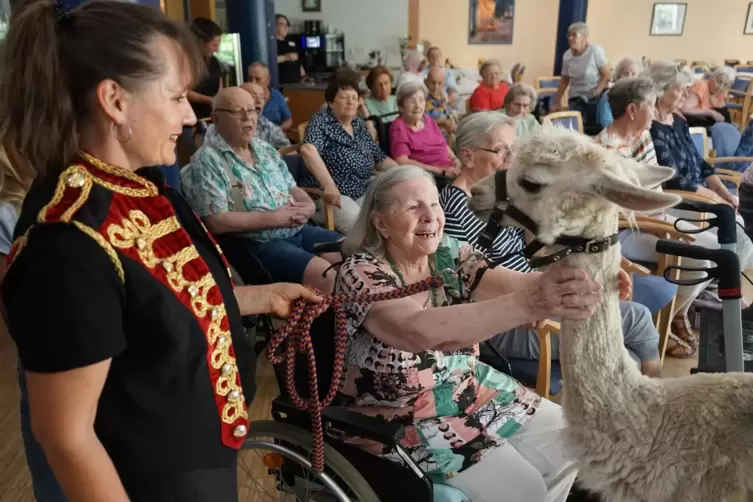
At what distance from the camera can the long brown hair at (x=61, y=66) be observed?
72 centimetres

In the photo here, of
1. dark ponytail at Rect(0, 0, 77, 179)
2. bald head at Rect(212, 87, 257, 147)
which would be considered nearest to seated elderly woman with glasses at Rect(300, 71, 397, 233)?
bald head at Rect(212, 87, 257, 147)

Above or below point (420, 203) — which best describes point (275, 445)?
below

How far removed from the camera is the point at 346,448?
1.34m

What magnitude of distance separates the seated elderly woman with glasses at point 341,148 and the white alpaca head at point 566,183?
7.65ft

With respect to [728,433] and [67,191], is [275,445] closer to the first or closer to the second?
[67,191]

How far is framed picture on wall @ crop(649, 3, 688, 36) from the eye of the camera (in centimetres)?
941

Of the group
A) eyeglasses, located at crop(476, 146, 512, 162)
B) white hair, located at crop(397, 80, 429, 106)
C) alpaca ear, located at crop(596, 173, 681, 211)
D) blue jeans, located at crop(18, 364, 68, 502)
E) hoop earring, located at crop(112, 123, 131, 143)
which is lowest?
blue jeans, located at crop(18, 364, 68, 502)

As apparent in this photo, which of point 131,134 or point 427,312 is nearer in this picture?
point 131,134

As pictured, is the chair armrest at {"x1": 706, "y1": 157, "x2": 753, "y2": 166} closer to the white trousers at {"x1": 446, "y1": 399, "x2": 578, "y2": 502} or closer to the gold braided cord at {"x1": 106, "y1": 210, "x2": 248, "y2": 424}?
the white trousers at {"x1": 446, "y1": 399, "x2": 578, "y2": 502}

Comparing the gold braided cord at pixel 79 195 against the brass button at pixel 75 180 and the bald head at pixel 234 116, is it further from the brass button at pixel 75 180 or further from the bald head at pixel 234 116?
the bald head at pixel 234 116

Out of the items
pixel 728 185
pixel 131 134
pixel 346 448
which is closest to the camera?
pixel 131 134

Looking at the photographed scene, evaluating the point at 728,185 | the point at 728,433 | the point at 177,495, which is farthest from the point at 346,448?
the point at 728,185

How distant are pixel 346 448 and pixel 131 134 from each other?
2.86 ft

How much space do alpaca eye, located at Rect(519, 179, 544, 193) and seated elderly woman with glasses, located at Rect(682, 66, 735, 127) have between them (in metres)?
5.65
